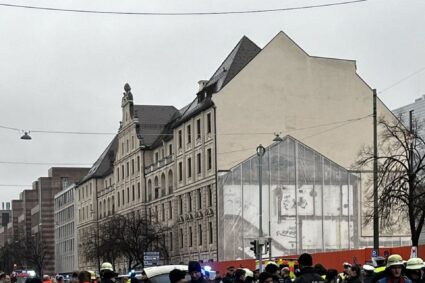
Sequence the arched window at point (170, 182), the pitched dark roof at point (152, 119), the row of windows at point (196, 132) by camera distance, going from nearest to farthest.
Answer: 1. the row of windows at point (196, 132)
2. the arched window at point (170, 182)
3. the pitched dark roof at point (152, 119)

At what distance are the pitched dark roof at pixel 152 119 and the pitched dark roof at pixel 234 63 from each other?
579 inches

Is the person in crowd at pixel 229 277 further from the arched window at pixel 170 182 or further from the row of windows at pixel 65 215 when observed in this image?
the row of windows at pixel 65 215

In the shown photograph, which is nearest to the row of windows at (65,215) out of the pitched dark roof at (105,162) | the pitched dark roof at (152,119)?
the pitched dark roof at (105,162)

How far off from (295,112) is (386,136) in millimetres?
21694

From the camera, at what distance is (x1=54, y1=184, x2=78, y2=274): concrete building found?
125 meters

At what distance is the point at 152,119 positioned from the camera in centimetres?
9012

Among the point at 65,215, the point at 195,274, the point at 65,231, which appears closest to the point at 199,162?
the point at 195,274

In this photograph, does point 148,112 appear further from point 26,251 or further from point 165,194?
point 26,251

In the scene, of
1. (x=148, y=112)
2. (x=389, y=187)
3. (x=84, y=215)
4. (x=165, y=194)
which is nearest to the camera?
(x=389, y=187)

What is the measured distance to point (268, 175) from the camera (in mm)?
62594

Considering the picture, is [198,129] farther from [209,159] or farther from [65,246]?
[65,246]

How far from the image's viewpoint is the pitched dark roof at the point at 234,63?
6644cm

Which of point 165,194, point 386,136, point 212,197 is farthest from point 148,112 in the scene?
point 386,136

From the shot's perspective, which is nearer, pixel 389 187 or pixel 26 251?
pixel 389 187
